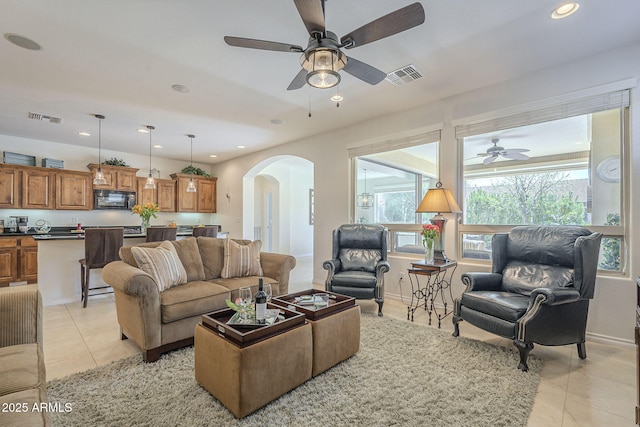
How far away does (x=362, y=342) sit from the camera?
9.13ft

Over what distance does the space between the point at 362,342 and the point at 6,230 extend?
6.84 m

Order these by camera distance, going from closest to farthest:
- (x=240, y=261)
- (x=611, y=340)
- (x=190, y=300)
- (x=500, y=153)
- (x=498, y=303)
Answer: (x=498, y=303)
(x=190, y=300)
(x=611, y=340)
(x=240, y=261)
(x=500, y=153)

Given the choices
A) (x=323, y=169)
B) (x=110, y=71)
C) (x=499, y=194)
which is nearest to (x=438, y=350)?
(x=499, y=194)

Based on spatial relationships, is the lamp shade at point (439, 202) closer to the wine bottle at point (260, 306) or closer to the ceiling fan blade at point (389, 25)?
the ceiling fan blade at point (389, 25)

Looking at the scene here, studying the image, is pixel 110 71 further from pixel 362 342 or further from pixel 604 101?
pixel 604 101

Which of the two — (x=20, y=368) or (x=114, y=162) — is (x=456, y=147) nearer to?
(x=20, y=368)

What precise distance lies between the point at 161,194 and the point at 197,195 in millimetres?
856

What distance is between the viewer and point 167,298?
2539 mm

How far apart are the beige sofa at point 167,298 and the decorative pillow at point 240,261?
8 centimetres

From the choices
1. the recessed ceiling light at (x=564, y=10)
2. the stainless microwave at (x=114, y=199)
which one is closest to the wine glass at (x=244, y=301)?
the recessed ceiling light at (x=564, y=10)

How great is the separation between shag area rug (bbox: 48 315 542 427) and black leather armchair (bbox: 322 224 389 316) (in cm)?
97

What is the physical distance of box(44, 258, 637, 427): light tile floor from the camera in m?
1.83

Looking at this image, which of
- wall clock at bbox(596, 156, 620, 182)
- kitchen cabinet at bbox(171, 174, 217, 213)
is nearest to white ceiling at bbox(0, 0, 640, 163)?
wall clock at bbox(596, 156, 620, 182)

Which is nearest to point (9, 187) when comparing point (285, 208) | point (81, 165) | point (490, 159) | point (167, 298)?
point (81, 165)
